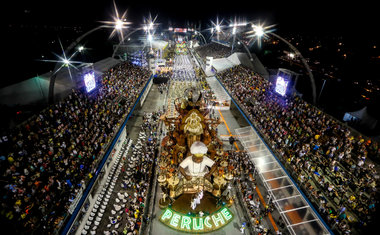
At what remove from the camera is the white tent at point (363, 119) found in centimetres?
1860

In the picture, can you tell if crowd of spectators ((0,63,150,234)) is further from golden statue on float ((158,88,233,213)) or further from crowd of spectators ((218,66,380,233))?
crowd of spectators ((218,66,380,233))

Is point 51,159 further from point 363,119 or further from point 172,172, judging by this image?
point 363,119

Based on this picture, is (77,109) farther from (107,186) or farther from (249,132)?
(249,132)

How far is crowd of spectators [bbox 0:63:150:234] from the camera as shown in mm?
8908

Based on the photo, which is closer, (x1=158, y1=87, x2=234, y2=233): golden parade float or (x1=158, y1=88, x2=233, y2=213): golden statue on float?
(x1=158, y1=88, x2=233, y2=213): golden statue on float

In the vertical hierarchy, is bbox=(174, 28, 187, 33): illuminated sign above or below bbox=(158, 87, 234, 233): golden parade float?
above

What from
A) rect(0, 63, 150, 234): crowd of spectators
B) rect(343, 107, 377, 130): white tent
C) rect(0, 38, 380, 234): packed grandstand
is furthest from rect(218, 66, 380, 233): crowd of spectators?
rect(0, 63, 150, 234): crowd of spectators

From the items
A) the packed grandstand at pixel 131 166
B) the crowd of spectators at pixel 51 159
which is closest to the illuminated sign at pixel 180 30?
the packed grandstand at pixel 131 166

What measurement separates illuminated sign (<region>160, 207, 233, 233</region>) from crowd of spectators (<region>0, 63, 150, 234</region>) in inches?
215

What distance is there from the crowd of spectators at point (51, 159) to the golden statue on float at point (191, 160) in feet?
18.3

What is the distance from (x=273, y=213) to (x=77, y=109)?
18.1 metres

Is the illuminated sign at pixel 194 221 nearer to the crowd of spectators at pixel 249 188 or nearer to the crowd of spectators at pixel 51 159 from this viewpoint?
the crowd of spectators at pixel 249 188

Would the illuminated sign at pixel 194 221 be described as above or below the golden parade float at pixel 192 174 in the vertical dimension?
below

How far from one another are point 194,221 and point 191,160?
4.39 m
